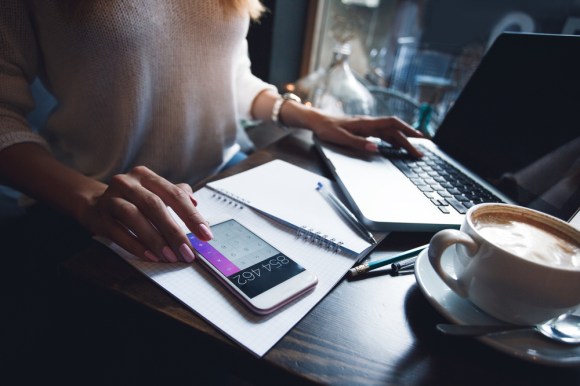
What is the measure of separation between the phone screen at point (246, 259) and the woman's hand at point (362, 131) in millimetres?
346

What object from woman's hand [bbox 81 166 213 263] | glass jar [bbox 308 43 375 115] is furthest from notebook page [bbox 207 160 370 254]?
glass jar [bbox 308 43 375 115]

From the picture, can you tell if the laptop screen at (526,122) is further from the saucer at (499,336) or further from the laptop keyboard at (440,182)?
the saucer at (499,336)

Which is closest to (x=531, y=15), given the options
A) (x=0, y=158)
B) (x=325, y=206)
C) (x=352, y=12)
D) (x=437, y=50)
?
(x=437, y=50)

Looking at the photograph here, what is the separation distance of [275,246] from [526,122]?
0.48 m

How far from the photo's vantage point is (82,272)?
12.6 inches

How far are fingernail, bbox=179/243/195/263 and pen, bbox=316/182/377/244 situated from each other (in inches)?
8.1

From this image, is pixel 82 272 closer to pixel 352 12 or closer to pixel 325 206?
pixel 325 206

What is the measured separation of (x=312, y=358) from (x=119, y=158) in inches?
21.3

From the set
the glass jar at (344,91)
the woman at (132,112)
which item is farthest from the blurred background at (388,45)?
the woman at (132,112)

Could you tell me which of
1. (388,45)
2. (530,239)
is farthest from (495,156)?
(388,45)

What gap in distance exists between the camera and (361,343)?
0.28 metres

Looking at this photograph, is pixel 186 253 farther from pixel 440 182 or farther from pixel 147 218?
pixel 440 182

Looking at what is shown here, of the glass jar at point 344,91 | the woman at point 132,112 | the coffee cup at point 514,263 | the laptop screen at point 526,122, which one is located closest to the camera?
the coffee cup at point 514,263

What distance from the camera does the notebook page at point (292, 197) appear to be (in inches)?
16.4
